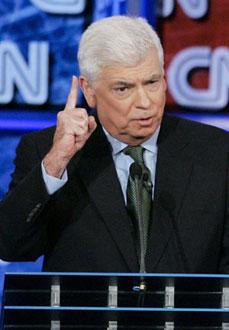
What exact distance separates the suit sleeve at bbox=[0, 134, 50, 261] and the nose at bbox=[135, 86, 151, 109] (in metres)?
0.22

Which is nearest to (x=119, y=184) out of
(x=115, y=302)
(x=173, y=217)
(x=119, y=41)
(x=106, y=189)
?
(x=106, y=189)

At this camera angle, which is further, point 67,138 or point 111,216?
point 111,216

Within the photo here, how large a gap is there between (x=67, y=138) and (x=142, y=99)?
17 centimetres

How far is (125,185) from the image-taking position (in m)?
1.98

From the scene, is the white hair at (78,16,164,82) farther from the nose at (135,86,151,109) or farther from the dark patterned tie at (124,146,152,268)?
the dark patterned tie at (124,146,152,268)

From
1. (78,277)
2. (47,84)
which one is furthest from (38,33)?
(78,277)

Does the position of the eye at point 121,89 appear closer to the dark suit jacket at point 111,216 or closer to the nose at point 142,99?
the nose at point 142,99

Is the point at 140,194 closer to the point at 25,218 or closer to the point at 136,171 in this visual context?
the point at 136,171

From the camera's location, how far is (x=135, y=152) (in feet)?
6.44

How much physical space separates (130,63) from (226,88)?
111cm

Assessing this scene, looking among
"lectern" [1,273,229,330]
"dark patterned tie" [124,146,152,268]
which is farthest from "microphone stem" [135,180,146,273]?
"lectern" [1,273,229,330]

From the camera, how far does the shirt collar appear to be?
6.53ft

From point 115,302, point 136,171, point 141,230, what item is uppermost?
point 136,171

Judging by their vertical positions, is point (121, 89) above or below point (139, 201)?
above
